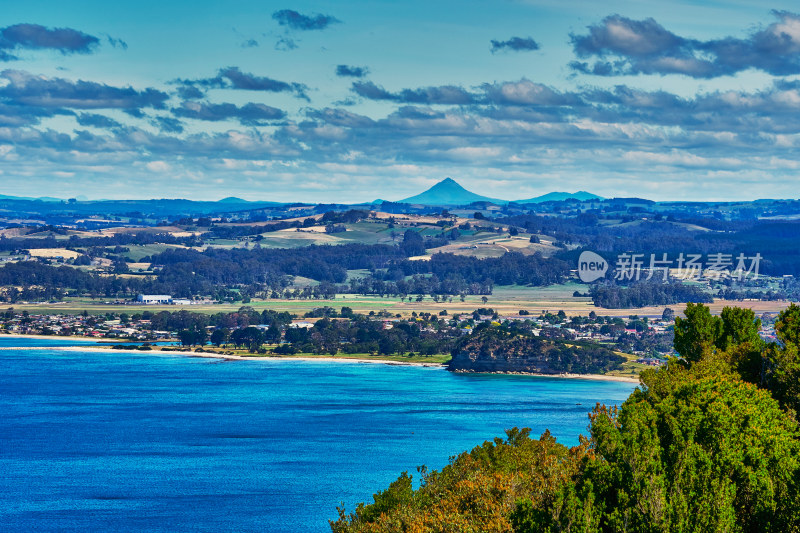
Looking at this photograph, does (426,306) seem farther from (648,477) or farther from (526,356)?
(648,477)

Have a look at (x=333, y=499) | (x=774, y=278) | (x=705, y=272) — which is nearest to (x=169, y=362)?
(x=333, y=499)

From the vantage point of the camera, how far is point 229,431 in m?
66.6

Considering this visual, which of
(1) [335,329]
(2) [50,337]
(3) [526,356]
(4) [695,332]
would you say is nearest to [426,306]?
(1) [335,329]

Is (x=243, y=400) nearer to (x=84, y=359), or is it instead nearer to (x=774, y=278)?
(x=84, y=359)

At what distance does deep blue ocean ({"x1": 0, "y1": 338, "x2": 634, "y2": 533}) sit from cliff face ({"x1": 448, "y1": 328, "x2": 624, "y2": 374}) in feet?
12.1

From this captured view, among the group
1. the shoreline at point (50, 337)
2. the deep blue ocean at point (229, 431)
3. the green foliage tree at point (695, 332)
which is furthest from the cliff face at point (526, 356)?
the green foliage tree at point (695, 332)

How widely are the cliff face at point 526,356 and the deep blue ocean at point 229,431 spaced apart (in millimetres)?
3696

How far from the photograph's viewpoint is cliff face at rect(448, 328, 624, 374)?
101 meters

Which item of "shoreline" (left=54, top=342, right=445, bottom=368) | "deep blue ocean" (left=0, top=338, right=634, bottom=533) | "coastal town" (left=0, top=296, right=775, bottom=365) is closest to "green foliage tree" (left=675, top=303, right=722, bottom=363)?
"deep blue ocean" (left=0, top=338, right=634, bottom=533)

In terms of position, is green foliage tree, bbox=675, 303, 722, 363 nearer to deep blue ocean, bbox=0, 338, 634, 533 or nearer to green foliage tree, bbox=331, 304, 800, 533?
green foliage tree, bbox=331, 304, 800, 533

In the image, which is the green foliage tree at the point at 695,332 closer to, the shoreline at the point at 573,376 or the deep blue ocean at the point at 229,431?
the deep blue ocean at the point at 229,431

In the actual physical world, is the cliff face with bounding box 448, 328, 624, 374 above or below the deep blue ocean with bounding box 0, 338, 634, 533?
above

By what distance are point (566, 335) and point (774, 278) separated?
77.8 meters

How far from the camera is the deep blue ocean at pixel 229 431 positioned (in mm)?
45125
